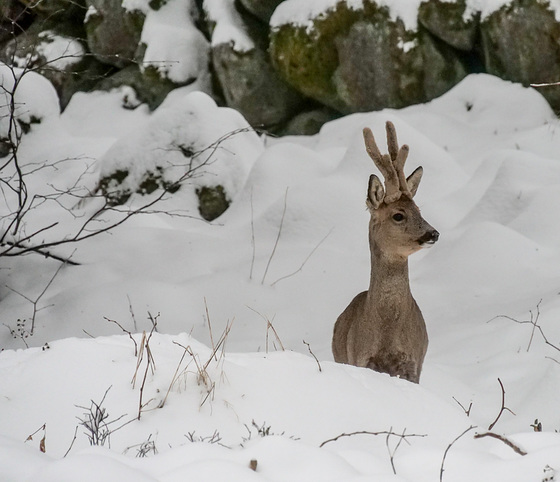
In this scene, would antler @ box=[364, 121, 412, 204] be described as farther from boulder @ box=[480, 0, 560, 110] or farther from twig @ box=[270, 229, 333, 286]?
boulder @ box=[480, 0, 560, 110]

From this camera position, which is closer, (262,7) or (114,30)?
(262,7)

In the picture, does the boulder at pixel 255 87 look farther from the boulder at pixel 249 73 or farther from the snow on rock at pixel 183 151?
the snow on rock at pixel 183 151

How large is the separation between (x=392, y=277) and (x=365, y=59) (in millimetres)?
5193

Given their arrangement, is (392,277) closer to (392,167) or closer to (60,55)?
(392,167)

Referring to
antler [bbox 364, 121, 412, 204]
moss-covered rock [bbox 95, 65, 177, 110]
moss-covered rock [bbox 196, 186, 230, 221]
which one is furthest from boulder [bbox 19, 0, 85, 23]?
antler [bbox 364, 121, 412, 204]

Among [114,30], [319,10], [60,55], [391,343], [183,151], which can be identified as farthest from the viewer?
[60,55]

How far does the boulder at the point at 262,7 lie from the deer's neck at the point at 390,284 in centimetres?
629

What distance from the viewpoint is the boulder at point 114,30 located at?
10336 mm

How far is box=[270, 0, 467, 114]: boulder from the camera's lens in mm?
8258

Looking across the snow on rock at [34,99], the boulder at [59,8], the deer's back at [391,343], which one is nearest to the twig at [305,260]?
the deer's back at [391,343]

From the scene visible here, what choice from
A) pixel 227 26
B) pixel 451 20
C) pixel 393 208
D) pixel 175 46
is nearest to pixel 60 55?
pixel 175 46

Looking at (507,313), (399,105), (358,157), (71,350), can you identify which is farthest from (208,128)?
(71,350)

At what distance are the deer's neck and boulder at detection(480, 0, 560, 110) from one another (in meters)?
4.57

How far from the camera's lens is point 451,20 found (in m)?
8.10
